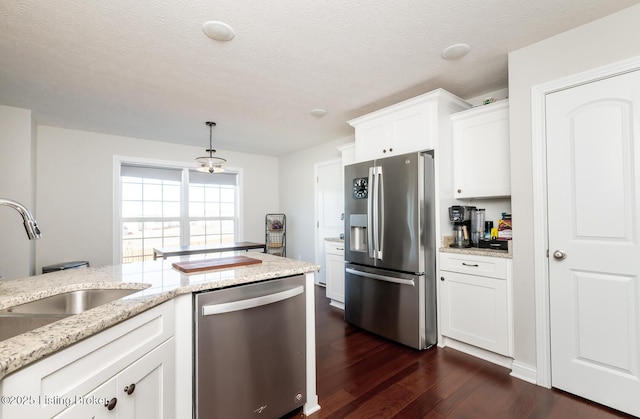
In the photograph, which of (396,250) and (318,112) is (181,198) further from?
(396,250)

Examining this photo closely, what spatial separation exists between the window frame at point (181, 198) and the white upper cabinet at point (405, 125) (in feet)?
10.3

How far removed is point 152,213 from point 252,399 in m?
4.15

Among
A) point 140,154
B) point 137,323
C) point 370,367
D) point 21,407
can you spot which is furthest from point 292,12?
point 140,154

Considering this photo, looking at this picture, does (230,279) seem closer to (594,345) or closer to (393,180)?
(393,180)

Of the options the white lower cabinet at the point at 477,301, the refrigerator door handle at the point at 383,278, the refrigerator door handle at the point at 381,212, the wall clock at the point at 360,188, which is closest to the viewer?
the white lower cabinet at the point at 477,301

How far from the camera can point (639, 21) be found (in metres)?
1.68

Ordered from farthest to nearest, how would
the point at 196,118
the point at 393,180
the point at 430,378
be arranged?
the point at 196,118
the point at 393,180
the point at 430,378

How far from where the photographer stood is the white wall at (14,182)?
9.89ft

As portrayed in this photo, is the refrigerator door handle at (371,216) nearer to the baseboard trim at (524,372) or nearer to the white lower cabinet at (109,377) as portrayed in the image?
the baseboard trim at (524,372)

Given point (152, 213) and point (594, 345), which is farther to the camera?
point (152, 213)

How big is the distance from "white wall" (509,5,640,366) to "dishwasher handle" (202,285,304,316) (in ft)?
5.54

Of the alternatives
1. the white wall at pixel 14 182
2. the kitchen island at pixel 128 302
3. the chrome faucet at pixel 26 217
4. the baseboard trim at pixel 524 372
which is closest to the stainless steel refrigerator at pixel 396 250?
the baseboard trim at pixel 524 372

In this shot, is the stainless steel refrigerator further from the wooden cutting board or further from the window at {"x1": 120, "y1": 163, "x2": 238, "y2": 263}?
the window at {"x1": 120, "y1": 163, "x2": 238, "y2": 263}

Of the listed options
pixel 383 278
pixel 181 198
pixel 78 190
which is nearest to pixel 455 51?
pixel 383 278
